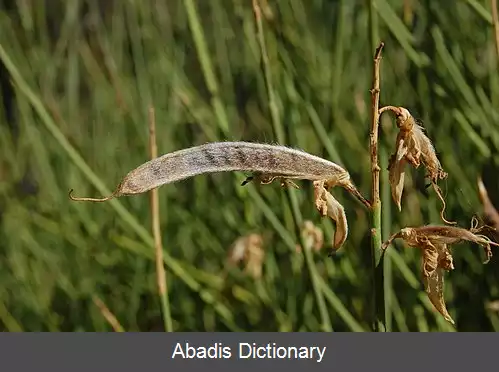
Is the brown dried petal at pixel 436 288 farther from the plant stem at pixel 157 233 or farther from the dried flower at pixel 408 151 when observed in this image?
the plant stem at pixel 157 233

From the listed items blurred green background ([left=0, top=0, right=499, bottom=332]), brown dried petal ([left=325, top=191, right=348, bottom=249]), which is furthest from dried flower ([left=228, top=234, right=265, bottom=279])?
brown dried petal ([left=325, top=191, right=348, bottom=249])

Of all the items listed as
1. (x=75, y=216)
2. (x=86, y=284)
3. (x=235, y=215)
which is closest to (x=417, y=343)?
(x=235, y=215)

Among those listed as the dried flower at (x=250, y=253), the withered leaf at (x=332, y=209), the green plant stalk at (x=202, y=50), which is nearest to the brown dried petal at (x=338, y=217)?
the withered leaf at (x=332, y=209)

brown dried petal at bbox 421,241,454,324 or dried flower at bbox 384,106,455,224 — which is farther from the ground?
dried flower at bbox 384,106,455,224

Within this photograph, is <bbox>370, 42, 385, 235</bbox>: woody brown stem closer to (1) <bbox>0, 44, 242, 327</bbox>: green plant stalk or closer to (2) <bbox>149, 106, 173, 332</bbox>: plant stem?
(2) <bbox>149, 106, 173, 332</bbox>: plant stem

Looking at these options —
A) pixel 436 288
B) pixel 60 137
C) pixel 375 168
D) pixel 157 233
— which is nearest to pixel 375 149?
pixel 375 168

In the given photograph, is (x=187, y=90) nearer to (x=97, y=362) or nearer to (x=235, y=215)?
(x=235, y=215)
